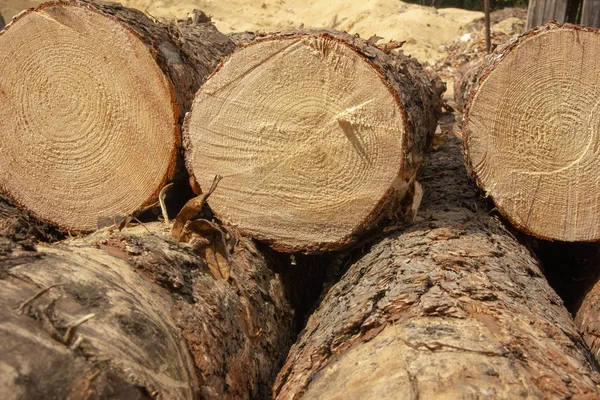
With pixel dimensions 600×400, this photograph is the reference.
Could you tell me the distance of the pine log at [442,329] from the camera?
61.9 inches

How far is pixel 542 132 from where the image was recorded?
2475 mm

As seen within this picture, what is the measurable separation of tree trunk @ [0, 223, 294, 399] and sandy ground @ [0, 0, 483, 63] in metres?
5.95

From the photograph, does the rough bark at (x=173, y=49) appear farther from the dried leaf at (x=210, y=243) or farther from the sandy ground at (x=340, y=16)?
the sandy ground at (x=340, y=16)

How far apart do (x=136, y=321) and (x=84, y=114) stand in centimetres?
111

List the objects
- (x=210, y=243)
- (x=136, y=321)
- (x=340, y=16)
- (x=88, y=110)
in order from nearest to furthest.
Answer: (x=136, y=321), (x=210, y=243), (x=88, y=110), (x=340, y=16)

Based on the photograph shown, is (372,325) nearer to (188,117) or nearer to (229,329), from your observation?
(229,329)

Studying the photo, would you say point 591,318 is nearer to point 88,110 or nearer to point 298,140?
point 298,140

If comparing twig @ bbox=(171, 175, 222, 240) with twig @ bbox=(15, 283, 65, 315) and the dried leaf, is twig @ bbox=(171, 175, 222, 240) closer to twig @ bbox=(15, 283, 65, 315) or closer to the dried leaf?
the dried leaf

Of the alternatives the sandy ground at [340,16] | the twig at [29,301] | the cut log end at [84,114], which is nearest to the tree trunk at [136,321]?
the twig at [29,301]

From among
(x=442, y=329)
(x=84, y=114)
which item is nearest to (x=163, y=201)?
(x=84, y=114)

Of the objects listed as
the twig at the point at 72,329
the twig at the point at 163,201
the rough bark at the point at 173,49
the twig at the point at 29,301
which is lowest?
the twig at the point at 163,201

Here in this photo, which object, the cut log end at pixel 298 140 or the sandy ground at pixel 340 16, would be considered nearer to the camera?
the cut log end at pixel 298 140

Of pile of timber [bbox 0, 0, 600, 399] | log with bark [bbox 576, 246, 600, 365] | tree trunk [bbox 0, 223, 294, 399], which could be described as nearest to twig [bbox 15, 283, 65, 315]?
tree trunk [bbox 0, 223, 294, 399]

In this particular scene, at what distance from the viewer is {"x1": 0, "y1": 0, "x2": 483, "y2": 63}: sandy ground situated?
8.06 meters
